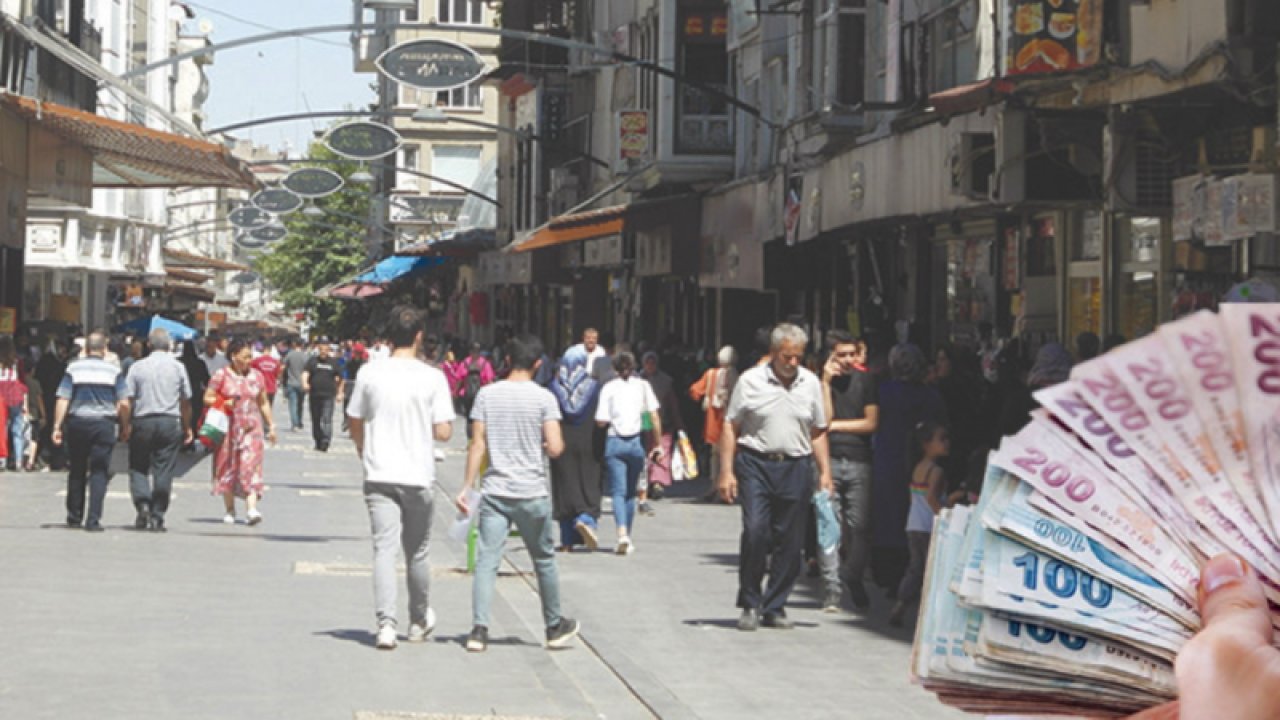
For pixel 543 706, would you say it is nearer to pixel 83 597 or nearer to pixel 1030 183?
pixel 83 597

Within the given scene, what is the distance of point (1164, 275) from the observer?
60.3 ft

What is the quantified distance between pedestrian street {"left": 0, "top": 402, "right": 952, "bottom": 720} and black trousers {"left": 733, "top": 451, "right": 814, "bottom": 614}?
23 cm

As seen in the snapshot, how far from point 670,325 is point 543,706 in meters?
34.4

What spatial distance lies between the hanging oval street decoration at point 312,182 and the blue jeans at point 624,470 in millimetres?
32705

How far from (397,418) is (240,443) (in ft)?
30.1

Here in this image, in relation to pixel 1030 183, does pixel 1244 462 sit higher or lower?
lower

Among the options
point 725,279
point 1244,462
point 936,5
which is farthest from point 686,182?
point 1244,462

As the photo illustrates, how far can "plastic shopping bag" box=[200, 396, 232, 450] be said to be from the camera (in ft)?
70.9

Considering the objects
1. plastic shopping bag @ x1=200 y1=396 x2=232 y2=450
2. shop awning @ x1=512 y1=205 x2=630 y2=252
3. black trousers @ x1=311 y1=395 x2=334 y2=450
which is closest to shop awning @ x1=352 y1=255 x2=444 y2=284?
black trousers @ x1=311 y1=395 x2=334 y2=450

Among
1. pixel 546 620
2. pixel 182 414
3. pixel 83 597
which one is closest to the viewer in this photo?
pixel 546 620

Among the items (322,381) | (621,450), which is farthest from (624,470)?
(322,381)

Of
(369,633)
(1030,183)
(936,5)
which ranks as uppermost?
(936,5)

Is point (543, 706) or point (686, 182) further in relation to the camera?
point (686, 182)

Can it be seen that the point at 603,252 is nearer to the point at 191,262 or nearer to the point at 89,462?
the point at 89,462
